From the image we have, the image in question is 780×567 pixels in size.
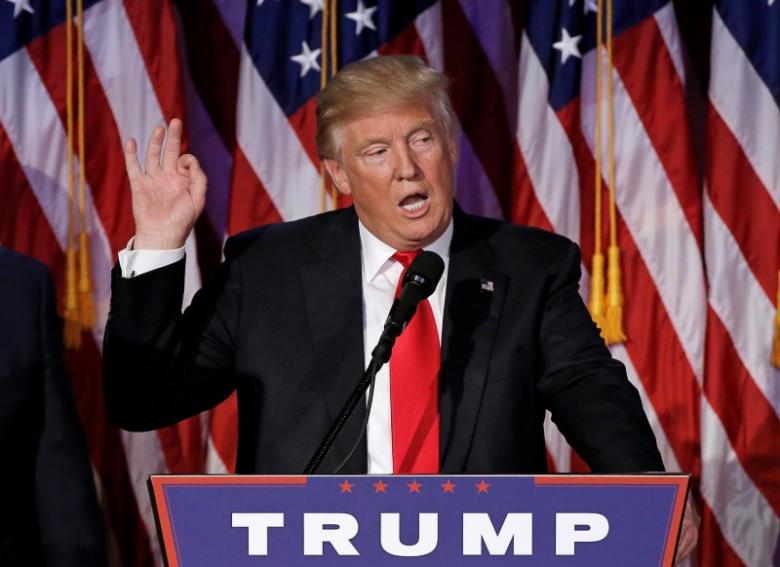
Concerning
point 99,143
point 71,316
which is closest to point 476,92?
point 99,143

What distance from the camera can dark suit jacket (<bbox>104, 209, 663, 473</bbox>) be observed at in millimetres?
1837

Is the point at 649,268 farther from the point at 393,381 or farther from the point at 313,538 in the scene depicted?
the point at 313,538

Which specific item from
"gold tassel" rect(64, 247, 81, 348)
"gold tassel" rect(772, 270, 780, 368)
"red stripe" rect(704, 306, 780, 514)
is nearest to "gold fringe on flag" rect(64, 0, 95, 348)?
"gold tassel" rect(64, 247, 81, 348)

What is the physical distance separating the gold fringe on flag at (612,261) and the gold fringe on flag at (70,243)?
1404 mm

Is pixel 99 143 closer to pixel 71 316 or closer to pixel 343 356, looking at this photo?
pixel 71 316

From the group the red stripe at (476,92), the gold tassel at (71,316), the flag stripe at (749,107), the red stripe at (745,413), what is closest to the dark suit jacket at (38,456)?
the gold tassel at (71,316)

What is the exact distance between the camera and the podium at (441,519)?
1.30 meters

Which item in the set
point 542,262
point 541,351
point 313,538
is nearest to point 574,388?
point 541,351

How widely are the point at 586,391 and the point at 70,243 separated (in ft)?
5.74

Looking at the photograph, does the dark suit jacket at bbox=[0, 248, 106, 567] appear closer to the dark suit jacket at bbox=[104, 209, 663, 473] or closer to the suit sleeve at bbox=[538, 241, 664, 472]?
the dark suit jacket at bbox=[104, 209, 663, 473]

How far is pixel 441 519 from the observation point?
1.31 metres

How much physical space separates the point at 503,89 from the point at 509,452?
5.60 ft

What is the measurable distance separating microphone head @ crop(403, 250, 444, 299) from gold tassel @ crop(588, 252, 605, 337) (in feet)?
5.42

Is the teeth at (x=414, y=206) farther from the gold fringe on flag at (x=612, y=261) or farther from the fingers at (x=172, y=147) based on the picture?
the gold fringe on flag at (x=612, y=261)
